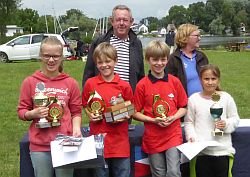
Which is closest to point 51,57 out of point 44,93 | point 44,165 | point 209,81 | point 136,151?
point 44,93

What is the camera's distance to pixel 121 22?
410 cm

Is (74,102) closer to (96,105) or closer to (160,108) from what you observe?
(96,105)

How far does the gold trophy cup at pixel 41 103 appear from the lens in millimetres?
3348

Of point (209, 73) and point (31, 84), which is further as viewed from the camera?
point (209, 73)

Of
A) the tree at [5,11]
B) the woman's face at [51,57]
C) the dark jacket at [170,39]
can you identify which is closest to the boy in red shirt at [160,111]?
the woman's face at [51,57]

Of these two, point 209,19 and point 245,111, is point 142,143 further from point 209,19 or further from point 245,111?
point 209,19

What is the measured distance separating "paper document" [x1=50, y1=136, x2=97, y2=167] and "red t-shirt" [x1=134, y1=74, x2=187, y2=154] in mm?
600

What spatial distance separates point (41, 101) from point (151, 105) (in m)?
0.94

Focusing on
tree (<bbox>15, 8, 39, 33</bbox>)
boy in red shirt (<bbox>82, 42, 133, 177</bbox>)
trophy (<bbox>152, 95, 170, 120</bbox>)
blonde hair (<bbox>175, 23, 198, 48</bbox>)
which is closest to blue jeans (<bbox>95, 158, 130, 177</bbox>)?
boy in red shirt (<bbox>82, 42, 133, 177</bbox>)

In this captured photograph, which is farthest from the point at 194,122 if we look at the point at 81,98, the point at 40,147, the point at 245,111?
the point at 245,111

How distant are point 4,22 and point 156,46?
3034 centimetres

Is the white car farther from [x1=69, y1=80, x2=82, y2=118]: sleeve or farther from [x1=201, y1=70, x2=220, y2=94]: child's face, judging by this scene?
[x1=69, y1=80, x2=82, y2=118]: sleeve

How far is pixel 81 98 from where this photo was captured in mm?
3801

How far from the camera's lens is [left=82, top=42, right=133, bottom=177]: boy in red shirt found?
144 inches
